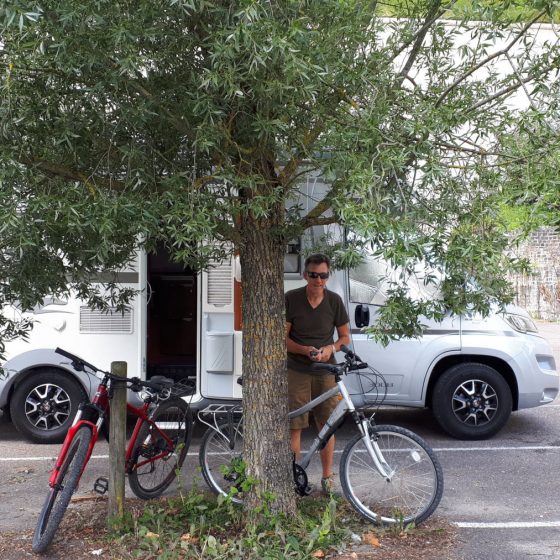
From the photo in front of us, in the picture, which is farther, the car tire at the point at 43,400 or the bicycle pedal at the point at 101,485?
the car tire at the point at 43,400

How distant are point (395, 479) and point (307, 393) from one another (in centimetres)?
119

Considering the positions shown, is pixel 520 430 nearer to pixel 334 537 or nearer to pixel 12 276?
pixel 334 537

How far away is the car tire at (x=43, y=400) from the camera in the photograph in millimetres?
8289

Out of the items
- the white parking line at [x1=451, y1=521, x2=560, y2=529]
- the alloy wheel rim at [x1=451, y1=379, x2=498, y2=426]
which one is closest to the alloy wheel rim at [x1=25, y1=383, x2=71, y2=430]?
the alloy wheel rim at [x1=451, y1=379, x2=498, y2=426]

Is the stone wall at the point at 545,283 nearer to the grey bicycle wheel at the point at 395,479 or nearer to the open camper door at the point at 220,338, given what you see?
the open camper door at the point at 220,338

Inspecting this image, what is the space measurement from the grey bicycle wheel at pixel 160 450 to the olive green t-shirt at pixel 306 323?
986mm

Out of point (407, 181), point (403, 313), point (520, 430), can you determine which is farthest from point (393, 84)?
point (520, 430)

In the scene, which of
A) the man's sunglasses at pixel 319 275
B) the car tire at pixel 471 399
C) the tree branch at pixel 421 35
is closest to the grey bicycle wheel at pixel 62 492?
the man's sunglasses at pixel 319 275

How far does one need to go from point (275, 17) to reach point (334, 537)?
Result: 3197 mm

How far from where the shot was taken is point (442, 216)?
4.45 metres

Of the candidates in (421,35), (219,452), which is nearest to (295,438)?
(219,452)

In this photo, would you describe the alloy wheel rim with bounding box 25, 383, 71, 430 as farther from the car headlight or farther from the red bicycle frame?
the car headlight

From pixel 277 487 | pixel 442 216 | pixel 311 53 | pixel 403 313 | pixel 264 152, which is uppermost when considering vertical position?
pixel 311 53

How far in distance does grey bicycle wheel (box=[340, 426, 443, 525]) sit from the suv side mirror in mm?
2639
